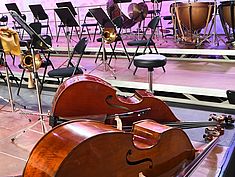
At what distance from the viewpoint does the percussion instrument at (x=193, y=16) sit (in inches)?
180

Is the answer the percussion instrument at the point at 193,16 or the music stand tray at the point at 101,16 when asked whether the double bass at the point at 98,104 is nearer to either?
the music stand tray at the point at 101,16

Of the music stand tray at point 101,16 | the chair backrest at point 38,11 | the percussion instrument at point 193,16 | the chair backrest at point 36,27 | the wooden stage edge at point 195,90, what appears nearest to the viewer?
the wooden stage edge at point 195,90

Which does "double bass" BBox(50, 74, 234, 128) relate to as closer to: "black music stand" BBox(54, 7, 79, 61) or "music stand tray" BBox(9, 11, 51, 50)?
"music stand tray" BBox(9, 11, 51, 50)

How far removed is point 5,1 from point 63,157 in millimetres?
9755

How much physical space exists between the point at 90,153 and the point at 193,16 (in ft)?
13.4

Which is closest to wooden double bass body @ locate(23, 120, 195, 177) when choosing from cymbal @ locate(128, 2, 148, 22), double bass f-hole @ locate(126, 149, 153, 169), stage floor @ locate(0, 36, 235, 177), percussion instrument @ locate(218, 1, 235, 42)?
double bass f-hole @ locate(126, 149, 153, 169)

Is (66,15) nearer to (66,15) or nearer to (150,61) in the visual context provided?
(66,15)

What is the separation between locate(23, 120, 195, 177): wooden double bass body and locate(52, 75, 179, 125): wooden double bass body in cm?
56

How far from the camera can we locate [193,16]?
4633 mm

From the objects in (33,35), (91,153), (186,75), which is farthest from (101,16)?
(91,153)

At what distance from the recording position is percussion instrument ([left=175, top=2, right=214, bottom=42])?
4574 mm

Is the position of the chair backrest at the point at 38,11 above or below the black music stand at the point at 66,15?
above

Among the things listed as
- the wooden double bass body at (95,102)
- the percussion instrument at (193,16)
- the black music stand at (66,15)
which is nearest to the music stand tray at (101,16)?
the black music stand at (66,15)

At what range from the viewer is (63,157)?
0.95 m
